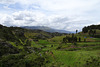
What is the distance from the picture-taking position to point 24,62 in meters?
51.0

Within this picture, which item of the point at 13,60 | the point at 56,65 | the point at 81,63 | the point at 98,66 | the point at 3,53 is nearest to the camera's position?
the point at 98,66

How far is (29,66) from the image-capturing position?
50344 millimetres

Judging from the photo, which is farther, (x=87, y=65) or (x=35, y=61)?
(x=35, y=61)

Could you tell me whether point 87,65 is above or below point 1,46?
below

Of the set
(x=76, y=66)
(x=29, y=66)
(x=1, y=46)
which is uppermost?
(x=1, y=46)

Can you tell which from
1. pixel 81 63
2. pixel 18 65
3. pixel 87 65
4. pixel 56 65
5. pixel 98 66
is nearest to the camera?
pixel 98 66

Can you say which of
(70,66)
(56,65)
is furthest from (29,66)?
(70,66)

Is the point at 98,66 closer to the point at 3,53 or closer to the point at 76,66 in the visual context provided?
the point at 76,66

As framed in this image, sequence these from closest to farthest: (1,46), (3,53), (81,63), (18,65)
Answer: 1. (81,63)
2. (18,65)
3. (3,53)
4. (1,46)

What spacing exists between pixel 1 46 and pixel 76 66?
65202 millimetres

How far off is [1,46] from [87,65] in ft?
232

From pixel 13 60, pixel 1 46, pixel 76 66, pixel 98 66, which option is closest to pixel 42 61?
pixel 13 60

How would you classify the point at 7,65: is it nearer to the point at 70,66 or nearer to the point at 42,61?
the point at 42,61

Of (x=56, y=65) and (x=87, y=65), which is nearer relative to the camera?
(x=87, y=65)
